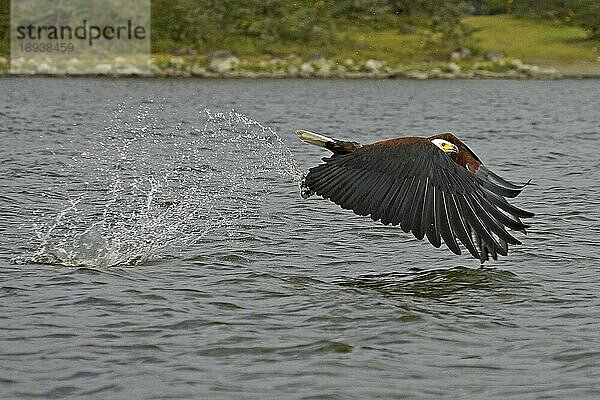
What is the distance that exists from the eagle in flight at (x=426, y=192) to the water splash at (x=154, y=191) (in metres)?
1.83

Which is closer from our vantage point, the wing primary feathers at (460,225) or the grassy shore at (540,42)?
the wing primary feathers at (460,225)

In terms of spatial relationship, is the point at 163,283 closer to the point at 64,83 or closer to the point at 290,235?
the point at 290,235

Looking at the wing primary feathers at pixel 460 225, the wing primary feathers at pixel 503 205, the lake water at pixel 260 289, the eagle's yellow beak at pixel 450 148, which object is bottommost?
the lake water at pixel 260 289

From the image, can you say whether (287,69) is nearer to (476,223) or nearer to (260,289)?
(260,289)

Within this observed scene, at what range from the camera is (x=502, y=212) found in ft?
25.5

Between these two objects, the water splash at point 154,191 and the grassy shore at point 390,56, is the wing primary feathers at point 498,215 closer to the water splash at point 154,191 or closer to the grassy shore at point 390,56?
the water splash at point 154,191

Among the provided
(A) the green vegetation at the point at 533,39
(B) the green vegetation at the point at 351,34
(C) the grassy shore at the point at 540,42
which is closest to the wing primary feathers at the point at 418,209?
(B) the green vegetation at the point at 351,34

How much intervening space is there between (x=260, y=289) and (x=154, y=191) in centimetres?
477

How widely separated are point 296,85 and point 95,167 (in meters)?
25.6

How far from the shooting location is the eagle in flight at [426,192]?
24.9 ft

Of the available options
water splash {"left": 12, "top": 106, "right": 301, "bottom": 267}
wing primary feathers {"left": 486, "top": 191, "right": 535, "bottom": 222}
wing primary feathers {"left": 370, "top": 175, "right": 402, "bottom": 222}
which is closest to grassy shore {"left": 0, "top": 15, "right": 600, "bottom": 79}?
water splash {"left": 12, "top": 106, "right": 301, "bottom": 267}

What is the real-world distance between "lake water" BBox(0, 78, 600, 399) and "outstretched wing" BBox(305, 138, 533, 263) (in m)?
0.47

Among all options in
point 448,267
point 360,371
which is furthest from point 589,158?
point 360,371

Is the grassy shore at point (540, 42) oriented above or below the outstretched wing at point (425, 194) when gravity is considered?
above
